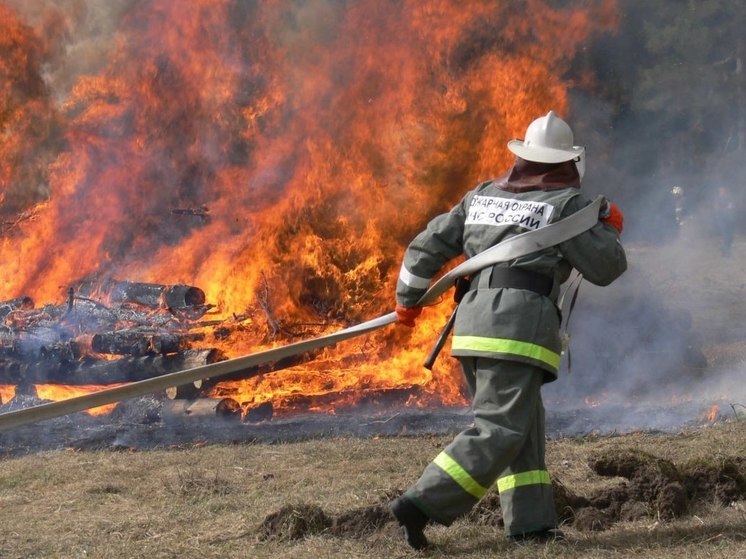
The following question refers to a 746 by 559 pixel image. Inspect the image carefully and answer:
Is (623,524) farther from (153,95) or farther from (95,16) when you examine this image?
(95,16)

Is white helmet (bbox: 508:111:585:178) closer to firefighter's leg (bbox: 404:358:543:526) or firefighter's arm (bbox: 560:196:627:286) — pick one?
firefighter's arm (bbox: 560:196:627:286)

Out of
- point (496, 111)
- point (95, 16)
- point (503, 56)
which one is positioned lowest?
point (496, 111)

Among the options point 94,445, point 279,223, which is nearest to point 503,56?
point 279,223

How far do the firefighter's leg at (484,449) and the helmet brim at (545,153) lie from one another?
3.06 ft

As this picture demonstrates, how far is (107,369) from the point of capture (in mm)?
8352

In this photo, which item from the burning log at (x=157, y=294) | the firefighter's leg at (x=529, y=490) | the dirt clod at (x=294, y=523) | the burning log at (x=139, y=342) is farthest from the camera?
the burning log at (x=157, y=294)

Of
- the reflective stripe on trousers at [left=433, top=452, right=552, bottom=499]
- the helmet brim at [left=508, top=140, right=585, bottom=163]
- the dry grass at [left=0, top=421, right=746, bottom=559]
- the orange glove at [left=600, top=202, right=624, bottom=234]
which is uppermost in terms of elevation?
the helmet brim at [left=508, top=140, right=585, bottom=163]

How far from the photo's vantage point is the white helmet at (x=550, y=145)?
4.11 meters

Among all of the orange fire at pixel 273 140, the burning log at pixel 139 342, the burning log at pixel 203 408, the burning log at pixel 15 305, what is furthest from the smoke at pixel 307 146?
the burning log at pixel 203 408

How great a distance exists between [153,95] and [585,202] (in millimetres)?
8191

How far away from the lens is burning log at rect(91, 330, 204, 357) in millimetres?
8406

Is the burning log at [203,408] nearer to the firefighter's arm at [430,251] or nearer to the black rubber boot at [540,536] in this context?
the firefighter's arm at [430,251]

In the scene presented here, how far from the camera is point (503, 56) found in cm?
1019

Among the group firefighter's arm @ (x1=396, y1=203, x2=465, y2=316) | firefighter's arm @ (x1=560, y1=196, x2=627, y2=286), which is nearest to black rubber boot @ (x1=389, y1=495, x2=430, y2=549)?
firefighter's arm @ (x1=396, y1=203, x2=465, y2=316)
